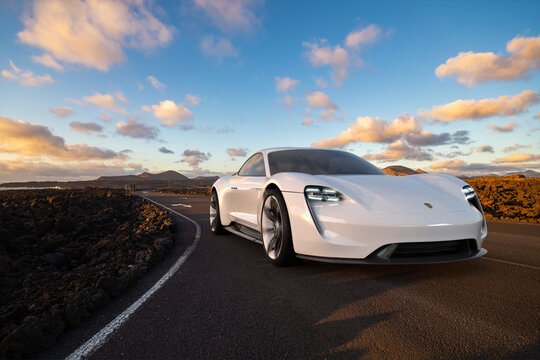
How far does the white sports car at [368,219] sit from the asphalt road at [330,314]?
1.02 ft

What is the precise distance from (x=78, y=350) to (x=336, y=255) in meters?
2.18

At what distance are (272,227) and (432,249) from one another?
1802mm

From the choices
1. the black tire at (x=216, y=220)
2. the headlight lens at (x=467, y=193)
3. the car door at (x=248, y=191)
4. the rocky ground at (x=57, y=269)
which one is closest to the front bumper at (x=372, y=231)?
the headlight lens at (x=467, y=193)

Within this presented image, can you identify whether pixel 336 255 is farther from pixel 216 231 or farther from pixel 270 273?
pixel 216 231

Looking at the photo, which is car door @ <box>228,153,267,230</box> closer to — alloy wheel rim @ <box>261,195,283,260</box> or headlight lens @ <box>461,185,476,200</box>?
alloy wheel rim @ <box>261,195,283,260</box>

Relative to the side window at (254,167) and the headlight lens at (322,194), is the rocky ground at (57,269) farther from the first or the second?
the headlight lens at (322,194)

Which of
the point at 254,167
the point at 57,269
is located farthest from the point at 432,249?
the point at 57,269

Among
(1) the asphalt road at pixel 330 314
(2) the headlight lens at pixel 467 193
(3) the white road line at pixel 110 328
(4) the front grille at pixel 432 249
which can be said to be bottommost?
(1) the asphalt road at pixel 330 314

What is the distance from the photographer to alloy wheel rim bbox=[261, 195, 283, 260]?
3539 mm

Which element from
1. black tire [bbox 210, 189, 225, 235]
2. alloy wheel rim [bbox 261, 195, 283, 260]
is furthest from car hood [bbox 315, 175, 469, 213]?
black tire [bbox 210, 189, 225, 235]

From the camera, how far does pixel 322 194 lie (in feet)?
10.1

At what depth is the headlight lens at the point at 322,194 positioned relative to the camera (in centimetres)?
303

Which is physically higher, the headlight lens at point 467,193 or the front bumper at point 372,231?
the headlight lens at point 467,193

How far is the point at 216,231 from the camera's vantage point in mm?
5961
